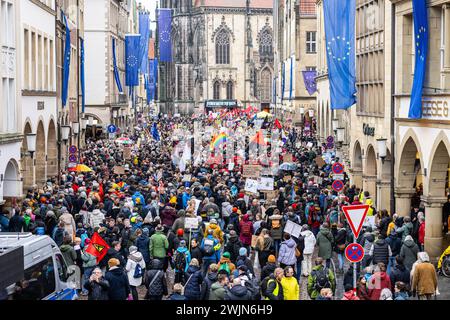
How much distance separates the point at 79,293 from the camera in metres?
19.3

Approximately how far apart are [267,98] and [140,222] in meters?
113

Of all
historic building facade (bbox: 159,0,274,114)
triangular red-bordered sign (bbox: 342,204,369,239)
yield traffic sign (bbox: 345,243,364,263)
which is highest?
→ historic building facade (bbox: 159,0,274,114)

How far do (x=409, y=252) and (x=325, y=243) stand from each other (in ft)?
7.82

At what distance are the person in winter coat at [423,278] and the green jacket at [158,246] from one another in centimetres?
532

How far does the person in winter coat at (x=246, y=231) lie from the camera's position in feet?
74.5

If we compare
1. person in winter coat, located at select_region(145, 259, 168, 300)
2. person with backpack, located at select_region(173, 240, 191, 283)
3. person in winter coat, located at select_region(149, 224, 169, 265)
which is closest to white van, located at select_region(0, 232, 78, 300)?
person in winter coat, located at select_region(145, 259, 168, 300)

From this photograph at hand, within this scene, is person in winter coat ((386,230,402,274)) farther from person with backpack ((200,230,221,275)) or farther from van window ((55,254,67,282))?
van window ((55,254,67,282))

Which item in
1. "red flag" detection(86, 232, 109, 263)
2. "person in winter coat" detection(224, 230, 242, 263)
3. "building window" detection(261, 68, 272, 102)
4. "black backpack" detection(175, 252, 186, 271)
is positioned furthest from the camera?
"building window" detection(261, 68, 272, 102)

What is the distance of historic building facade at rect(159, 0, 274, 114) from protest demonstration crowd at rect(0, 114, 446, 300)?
98292 millimetres

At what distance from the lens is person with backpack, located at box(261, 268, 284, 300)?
49.2 feet

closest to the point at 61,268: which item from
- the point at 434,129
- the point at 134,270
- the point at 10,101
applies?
the point at 134,270

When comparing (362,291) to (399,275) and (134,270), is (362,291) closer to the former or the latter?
(399,275)
